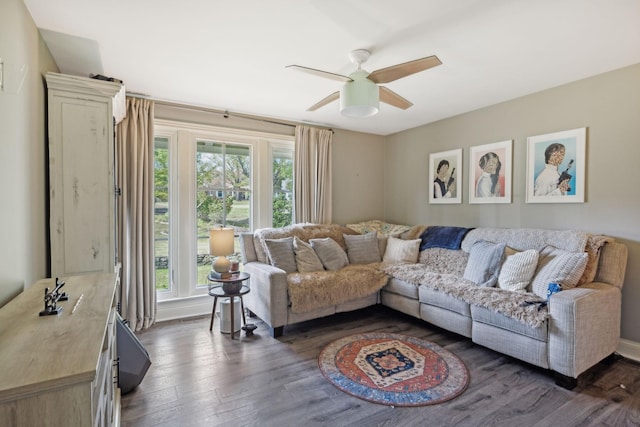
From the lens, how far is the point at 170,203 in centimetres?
358

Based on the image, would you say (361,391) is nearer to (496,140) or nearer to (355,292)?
(355,292)

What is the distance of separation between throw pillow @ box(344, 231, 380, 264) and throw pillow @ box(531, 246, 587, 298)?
1.74 m

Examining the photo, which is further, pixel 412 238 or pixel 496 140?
pixel 412 238

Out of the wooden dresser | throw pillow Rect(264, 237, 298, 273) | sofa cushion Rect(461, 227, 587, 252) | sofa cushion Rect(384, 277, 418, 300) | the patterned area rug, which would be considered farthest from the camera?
throw pillow Rect(264, 237, 298, 273)

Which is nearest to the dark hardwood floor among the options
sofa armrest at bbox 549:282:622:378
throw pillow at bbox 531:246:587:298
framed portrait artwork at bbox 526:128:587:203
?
sofa armrest at bbox 549:282:622:378

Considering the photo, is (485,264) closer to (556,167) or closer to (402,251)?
(402,251)

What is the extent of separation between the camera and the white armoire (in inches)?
80.5

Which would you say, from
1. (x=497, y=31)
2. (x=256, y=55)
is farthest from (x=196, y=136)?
(x=497, y=31)

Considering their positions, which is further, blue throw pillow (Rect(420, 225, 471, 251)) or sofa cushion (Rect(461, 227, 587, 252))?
blue throw pillow (Rect(420, 225, 471, 251))

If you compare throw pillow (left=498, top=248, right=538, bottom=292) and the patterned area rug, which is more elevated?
throw pillow (left=498, top=248, right=538, bottom=292)

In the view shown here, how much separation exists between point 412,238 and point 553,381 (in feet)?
6.80

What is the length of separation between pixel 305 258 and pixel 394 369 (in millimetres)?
1488

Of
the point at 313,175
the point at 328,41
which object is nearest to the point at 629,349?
the point at 328,41

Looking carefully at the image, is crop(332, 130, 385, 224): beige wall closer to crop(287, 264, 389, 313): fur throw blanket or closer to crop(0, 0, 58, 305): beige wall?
crop(287, 264, 389, 313): fur throw blanket
